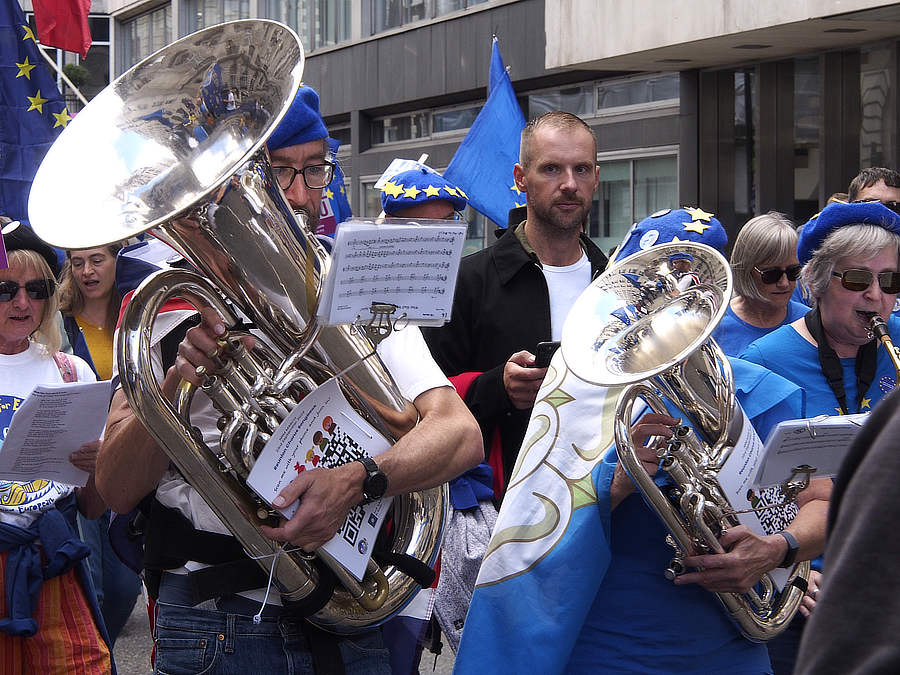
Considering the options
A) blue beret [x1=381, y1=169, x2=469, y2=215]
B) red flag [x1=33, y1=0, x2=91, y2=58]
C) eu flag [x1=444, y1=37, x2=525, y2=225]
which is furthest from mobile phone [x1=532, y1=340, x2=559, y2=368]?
red flag [x1=33, y1=0, x2=91, y2=58]

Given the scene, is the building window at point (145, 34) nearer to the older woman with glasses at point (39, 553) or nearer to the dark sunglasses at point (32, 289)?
the dark sunglasses at point (32, 289)

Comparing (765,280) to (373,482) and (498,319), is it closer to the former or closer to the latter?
(498,319)

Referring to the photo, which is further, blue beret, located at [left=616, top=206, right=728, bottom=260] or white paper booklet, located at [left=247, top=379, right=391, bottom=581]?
blue beret, located at [left=616, top=206, right=728, bottom=260]

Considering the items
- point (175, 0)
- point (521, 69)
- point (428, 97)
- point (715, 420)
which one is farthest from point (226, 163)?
point (175, 0)

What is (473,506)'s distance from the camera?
3.53 metres

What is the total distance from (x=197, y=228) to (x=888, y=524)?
1424 millimetres

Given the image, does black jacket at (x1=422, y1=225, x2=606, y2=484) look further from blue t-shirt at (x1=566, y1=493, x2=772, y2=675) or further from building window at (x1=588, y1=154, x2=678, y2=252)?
building window at (x1=588, y1=154, x2=678, y2=252)

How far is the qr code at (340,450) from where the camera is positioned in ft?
7.09

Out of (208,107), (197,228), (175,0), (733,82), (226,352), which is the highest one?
(175,0)

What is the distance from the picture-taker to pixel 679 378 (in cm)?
238

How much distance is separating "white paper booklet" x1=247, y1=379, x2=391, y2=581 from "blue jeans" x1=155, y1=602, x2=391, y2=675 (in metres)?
0.21

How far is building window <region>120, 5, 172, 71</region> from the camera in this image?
26.0m

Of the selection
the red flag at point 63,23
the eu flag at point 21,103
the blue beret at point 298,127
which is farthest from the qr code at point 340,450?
the red flag at point 63,23

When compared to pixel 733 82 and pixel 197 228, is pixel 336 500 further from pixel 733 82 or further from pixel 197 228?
pixel 733 82
